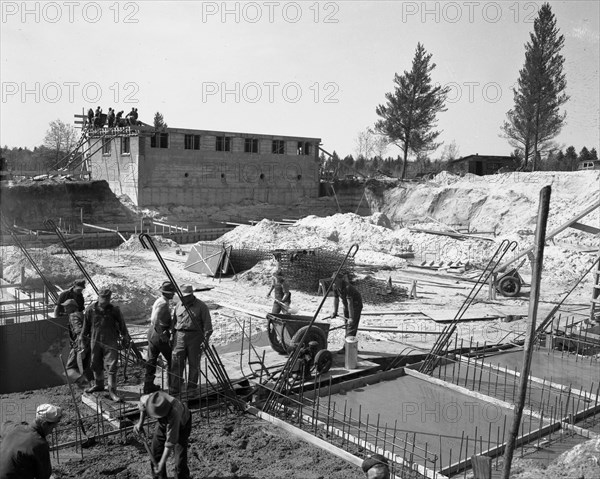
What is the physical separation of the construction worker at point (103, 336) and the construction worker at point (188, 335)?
74 centimetres

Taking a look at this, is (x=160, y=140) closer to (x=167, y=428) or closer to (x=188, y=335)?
(x=188, y=335)

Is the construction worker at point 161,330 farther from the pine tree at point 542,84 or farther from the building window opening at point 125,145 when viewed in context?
the pine tree at point 542,84

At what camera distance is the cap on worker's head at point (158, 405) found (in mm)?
4855

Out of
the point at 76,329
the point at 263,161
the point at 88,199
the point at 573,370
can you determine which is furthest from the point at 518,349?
the point at 263,161

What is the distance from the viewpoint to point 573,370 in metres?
9.84

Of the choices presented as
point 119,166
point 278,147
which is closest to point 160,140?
point 119,166

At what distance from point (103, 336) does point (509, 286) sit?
12.8 metres

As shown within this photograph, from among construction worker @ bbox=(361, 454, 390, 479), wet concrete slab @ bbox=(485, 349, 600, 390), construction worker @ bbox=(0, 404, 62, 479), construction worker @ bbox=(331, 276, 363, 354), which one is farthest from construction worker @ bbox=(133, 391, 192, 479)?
wet concrete slab @ bbox=(485, 349, 600, 390)

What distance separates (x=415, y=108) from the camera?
45000 millimetres

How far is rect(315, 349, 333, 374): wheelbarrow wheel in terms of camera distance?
28.2 feet

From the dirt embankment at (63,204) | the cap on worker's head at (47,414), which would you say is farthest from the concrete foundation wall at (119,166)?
the cap on worker's head at (47,414)

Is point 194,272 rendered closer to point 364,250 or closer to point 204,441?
point 364,250

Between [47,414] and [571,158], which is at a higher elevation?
[571,158]

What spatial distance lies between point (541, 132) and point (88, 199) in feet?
99.2
